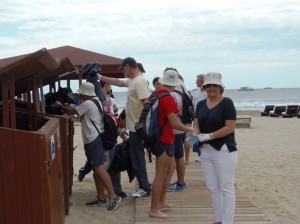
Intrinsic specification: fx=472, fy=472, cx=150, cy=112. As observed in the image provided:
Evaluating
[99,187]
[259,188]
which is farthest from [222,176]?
[259,188]

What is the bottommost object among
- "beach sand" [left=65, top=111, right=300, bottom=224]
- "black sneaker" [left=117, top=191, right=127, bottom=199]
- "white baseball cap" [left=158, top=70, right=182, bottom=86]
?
"beach sand" [left=65, top=111, right=300, bottom=224]

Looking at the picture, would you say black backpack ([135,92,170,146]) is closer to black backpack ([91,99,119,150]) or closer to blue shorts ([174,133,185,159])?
black backpack ([91,99,119,150])

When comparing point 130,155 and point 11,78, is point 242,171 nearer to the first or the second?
point 130,155

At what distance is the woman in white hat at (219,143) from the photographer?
4375 millimetres

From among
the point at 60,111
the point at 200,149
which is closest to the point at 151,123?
the point at 200,149

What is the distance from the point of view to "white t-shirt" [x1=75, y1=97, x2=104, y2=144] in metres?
5.50

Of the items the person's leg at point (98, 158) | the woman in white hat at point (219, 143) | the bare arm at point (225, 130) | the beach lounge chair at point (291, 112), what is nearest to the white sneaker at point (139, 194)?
the person's leg at point (98, 158)

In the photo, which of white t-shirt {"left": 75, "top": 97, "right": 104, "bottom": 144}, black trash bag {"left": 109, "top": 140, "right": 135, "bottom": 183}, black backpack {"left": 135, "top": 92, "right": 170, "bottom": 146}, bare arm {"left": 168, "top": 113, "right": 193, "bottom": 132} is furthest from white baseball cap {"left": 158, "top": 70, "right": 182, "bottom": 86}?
black trash bag {"left": 109, "top": 140, "right": 135, "bottom": 183}

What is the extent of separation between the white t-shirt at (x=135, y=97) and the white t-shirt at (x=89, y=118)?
18.6 inches

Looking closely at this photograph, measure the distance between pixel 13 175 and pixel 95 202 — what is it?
3.05 m

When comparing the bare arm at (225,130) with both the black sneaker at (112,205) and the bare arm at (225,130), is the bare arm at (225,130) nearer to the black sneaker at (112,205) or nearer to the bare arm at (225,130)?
the bare arm at (225,130)

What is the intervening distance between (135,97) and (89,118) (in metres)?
0.67

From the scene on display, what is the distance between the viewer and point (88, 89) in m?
5.57

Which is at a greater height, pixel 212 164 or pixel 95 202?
pixel 212 164
